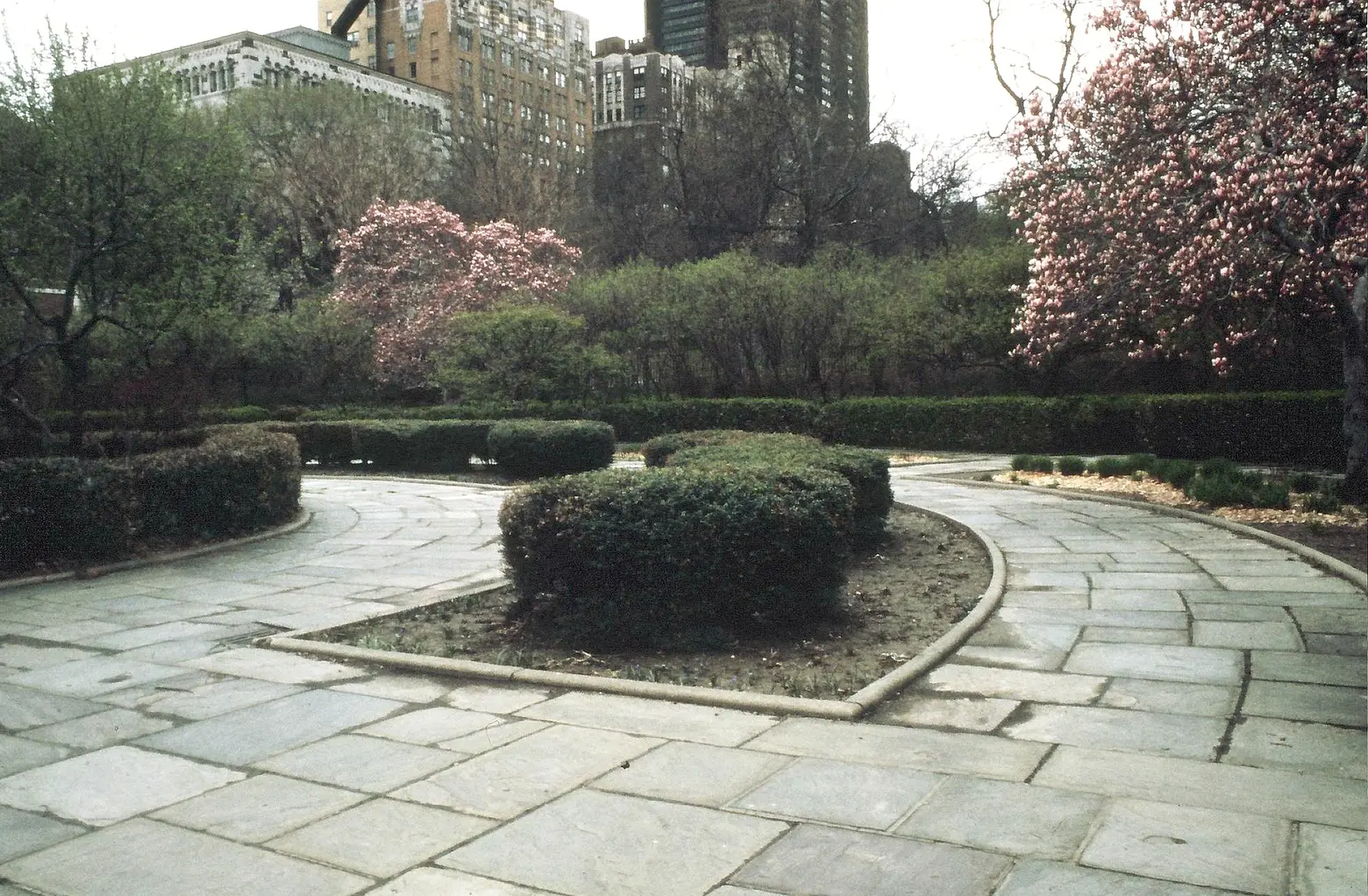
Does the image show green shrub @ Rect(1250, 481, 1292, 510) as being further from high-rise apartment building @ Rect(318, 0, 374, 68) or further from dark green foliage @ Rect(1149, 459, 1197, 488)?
high-rise apartment building @ Rect(318, 0, 374, 68)

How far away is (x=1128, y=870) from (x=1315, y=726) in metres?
1.69

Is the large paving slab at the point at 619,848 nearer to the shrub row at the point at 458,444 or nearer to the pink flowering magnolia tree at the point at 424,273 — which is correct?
the shrub row at the point at 458,444

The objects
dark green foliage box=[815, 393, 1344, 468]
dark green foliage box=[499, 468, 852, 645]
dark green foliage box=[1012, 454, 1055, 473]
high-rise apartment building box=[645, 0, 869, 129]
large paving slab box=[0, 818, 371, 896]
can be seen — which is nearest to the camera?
large paving slab box=[0, 818, 371, 896]

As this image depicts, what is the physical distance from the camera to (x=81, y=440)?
11750mm

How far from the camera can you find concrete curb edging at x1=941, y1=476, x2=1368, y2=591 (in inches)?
274

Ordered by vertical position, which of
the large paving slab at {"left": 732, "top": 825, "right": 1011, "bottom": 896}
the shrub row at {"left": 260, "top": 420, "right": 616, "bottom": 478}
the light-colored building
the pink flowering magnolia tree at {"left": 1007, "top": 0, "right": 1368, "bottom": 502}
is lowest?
the large paving slab at {"left": 732, "top": 825, "right": 1011, "bottom": 896}

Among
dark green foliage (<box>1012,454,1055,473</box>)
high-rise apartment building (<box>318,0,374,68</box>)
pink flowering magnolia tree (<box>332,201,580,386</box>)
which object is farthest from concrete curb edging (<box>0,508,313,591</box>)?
high-rise apartment building (<box>318,0,374,68</box>)

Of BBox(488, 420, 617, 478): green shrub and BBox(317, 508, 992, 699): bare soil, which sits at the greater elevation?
BBox(488, 420, 617, 478): green shrub

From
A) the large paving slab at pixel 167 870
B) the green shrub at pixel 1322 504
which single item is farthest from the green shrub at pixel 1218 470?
the large paving slab at pixel 167 870

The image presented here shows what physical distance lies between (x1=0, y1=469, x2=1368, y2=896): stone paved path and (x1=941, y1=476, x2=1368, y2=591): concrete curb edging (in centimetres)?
78

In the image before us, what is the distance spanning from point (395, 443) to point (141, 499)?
9184mm

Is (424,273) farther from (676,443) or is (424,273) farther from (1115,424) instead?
(676,443)

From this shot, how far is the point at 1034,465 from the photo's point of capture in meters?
15.1

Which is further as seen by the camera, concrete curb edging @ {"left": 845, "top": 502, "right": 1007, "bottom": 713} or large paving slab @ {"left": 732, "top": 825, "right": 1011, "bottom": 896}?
concrete curb edging @ {"left": 845, "top": 502, "right": 1007, "bottom": 713}
